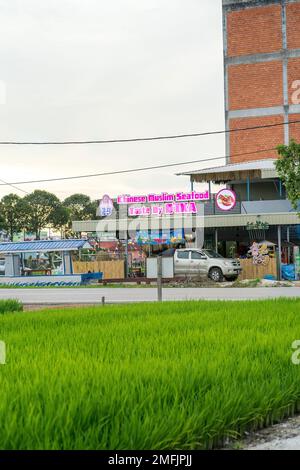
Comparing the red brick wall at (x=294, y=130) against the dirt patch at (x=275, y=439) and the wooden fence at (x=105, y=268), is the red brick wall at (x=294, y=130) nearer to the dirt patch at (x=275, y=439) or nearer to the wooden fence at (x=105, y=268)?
the wooden fence at (x=105, y=268)

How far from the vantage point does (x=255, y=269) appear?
33.3 m

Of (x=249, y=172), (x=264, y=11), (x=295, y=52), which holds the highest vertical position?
(x=264, y=11)

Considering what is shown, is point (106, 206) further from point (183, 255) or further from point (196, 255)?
point (196, 255)

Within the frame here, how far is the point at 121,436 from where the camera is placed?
4098 millimetres

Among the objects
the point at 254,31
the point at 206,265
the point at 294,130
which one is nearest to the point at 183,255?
the point at 206,265

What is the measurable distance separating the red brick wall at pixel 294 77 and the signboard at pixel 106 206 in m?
19.1

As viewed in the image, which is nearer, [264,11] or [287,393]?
[287,393]

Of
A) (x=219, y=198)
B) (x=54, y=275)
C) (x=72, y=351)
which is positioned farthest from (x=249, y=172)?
(x=72, y=351)

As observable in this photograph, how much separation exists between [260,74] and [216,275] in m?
23.2

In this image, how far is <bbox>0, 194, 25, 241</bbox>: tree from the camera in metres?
78.7
